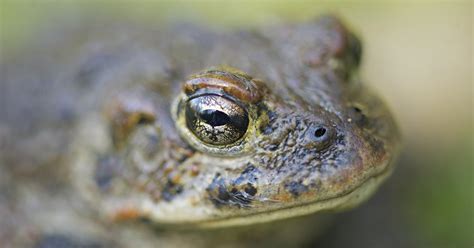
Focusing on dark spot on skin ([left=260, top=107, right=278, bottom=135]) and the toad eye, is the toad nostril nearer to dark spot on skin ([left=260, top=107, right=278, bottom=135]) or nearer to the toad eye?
dark spot on skin ([left=260, top=107, right=278, bottom=135])

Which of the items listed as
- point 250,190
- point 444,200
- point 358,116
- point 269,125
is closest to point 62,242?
point 250,190

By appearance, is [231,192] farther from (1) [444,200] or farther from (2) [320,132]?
(1) [444,200]

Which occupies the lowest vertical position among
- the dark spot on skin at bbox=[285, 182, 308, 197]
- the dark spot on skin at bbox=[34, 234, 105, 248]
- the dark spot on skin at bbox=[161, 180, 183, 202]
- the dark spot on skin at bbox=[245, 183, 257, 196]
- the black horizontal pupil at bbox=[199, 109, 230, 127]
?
the dark spot on skin at bbox=[285, 182, 308, 197]

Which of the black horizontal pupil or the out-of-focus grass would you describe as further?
the out-of-focus grass

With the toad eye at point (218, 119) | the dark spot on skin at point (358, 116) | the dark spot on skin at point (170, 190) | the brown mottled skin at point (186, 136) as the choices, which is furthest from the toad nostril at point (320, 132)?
the dark spot on skin at point (170, 190)

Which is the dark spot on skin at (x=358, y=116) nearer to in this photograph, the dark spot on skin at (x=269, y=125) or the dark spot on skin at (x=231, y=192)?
the dark spot on skin at (x=269, y=125)

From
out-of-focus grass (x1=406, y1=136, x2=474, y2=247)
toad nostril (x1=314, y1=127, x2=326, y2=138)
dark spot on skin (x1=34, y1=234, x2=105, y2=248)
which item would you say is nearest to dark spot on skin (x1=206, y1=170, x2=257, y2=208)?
toad nostril (x1=314, y1=127, x2=326, y2=138)

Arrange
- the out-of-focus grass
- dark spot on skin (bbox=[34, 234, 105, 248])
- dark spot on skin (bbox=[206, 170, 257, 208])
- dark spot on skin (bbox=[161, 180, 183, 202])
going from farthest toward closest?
1. the out-of-focus grass
2. dark spot on skin (bbox=[34, 234, 105, 248])
3. dark spot on skin (bbox=[161, 180, 183, 202])
4. dark spot on skin (bbox=[206, 170, 257, 208])

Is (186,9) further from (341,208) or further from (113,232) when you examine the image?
(341,208)
